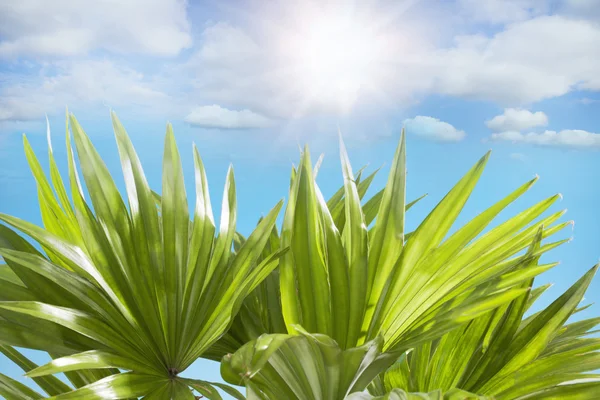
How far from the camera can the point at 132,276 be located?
2.45ft

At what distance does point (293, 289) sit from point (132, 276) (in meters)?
0.20

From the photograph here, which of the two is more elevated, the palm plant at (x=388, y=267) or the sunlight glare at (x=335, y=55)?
the sunlight glare at (x=335, y=55)

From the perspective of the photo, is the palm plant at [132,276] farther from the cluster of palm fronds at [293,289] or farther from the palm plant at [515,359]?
the palm plant at [515,359]

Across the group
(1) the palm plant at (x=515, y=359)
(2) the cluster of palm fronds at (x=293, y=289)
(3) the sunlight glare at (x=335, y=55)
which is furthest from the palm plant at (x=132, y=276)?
(3) the sunlight glare at (x=335, y=55)

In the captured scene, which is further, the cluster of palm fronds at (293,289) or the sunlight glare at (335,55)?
the sunlight glare at (335,55)

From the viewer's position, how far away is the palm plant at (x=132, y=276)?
2.33 ft

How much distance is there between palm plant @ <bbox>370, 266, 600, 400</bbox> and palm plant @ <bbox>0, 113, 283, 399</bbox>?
0.83 ft

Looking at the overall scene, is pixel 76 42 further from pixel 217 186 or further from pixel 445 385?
pixel 445 385

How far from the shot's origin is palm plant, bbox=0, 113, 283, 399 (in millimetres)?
710

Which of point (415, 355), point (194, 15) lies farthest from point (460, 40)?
point (415, 355)

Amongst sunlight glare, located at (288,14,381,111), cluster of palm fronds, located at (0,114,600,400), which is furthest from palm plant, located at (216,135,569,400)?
sunlight glare, located at (288,14,381,111)

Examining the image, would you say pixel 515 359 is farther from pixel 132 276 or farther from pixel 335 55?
pixel 335 55

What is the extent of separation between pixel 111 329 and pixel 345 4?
5360 mm

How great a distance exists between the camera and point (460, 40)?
597cm
